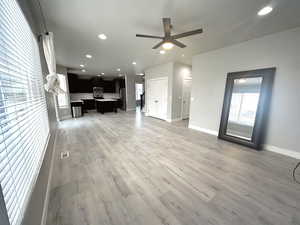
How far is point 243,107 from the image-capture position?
3.19m

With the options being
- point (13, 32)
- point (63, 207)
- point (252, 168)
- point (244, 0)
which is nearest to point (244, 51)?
point (244, 0)

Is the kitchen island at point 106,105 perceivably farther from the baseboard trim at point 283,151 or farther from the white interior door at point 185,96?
the baseboard trim at point 283,151

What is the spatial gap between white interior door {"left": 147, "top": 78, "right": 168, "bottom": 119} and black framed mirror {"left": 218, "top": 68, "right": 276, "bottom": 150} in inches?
106

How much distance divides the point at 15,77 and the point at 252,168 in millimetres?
3554

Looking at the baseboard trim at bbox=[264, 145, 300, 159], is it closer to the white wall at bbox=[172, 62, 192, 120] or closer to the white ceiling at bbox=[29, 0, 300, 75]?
the white ceiling at bbox=[29, 0, 300, 75]

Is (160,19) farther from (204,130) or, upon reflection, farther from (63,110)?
(63,110)

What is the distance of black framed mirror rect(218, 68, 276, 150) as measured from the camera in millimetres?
2846

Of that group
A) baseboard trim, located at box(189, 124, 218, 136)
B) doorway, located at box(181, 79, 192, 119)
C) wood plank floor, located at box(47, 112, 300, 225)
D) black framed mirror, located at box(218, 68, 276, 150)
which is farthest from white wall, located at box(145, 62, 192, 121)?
wood plank floor, located at box(47, 112, 300, 225)

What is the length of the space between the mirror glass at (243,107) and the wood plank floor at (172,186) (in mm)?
530

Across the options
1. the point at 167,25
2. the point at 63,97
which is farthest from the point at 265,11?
the point at 63,97

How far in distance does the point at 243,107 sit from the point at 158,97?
3636mm

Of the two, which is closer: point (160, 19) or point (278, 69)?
point (160, 19)

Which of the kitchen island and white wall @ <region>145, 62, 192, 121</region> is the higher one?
white wall @ <region>145, 62, 192, 121</region>

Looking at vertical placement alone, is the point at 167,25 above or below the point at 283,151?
above
